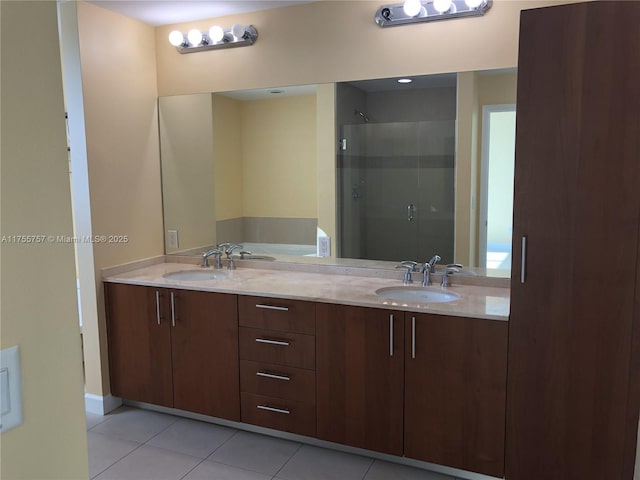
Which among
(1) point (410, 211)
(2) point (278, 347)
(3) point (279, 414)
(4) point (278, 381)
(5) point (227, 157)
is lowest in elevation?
(3) point (279, 414)

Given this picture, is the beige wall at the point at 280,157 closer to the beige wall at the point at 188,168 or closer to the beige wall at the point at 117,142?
the beige wall at the point at 188,168

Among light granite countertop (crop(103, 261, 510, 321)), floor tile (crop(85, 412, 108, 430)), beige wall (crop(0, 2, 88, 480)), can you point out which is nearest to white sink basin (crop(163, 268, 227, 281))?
light granite countertop (crop(103, 261, 510, 321))

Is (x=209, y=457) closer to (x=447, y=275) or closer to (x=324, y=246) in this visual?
(x=324, y=246)

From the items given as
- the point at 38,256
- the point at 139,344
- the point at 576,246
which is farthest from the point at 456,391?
the point at 38,256

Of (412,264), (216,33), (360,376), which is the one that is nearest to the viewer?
(360,376)

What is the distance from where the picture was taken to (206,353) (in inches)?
110

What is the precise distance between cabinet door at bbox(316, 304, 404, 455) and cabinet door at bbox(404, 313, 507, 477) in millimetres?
61

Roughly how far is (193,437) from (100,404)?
701 millimetres

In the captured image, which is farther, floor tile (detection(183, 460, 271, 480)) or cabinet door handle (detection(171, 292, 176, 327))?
cabinet door handle (detection(171, 292, 176, 327))

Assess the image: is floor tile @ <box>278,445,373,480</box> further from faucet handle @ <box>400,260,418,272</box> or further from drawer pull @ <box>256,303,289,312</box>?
faucet handle @ <box>400,260,418,272</box>

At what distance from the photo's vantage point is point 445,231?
9.05ft

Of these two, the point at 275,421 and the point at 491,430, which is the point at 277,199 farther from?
the point at 491,430

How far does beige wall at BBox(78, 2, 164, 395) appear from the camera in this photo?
289 cm

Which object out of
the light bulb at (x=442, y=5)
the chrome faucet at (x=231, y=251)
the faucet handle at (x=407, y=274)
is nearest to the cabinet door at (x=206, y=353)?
the chrome faucet at (x=231, y=251)
